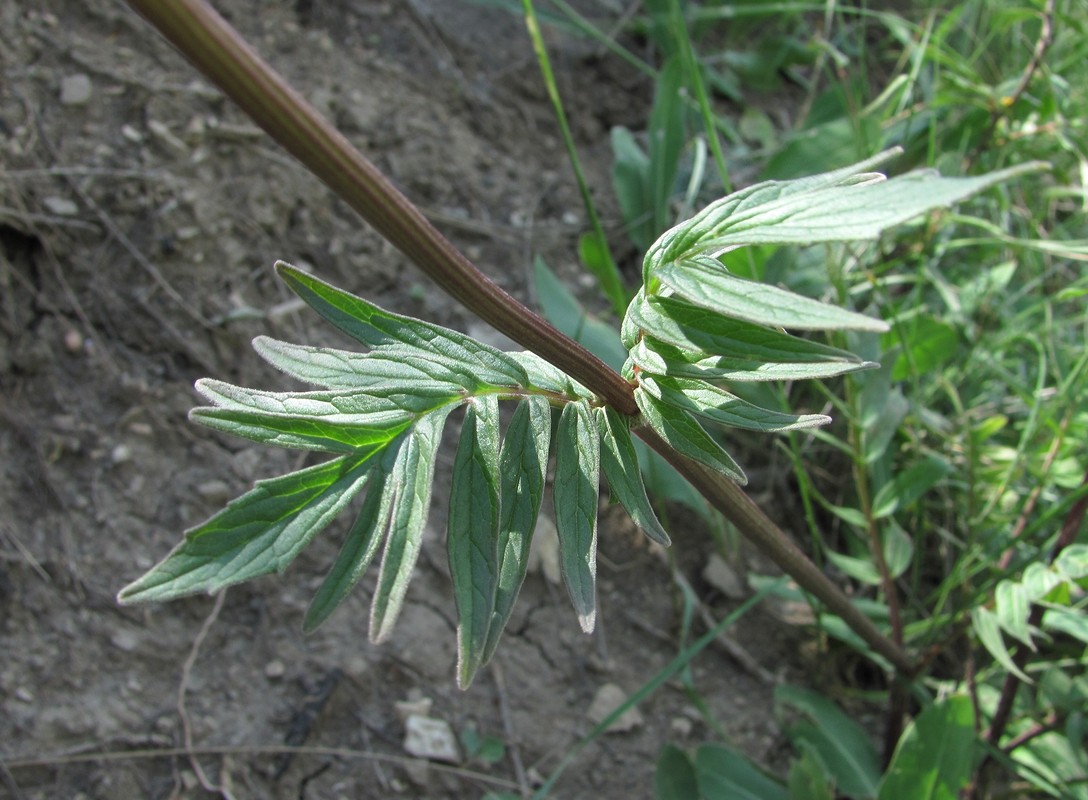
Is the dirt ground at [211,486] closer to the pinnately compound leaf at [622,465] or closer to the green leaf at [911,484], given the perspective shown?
the green leaf at [911,484]

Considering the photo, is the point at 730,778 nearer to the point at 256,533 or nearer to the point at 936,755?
the point at 936,755

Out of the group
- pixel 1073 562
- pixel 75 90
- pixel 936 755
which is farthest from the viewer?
pixel 75 90

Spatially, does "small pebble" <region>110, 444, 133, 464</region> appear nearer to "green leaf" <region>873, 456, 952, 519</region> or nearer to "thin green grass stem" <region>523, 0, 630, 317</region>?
"thin green grass stem" <region>523, 0, 630, 317</region>

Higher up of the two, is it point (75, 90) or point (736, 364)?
point (736, 364)

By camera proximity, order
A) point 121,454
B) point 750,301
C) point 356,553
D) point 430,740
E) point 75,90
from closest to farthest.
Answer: point 750,301 < point 356,553 < point 430,740 < point 121,454 < point 75,90

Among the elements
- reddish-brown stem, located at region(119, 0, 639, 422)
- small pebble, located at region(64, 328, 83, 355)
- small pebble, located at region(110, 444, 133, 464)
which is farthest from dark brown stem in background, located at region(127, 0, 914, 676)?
small pebble, located at region(64, 328, 83, 355)

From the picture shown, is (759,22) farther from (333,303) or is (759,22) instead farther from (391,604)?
(391,604)

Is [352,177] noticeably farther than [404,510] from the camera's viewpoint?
No

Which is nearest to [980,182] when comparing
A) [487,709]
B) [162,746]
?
[487,709]

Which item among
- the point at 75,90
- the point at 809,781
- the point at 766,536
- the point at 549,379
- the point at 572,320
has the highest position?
the point at 549,379

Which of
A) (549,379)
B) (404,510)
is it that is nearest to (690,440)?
(549,379)
